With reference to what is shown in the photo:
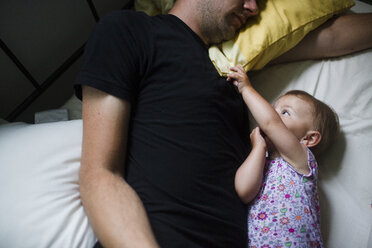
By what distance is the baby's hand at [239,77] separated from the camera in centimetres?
95

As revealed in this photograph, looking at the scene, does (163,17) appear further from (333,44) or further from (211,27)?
(333,44)

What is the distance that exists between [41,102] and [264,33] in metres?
1.08

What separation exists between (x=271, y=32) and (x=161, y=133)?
610 millimetres

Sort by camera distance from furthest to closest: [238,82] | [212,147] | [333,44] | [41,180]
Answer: [333,44]
[238,82]
[212,147]
[41,180]

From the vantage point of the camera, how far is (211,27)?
3.28 feet

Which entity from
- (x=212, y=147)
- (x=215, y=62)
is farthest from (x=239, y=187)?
(x=215, y=62)

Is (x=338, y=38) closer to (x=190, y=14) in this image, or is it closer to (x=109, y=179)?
(x=190, y=14)

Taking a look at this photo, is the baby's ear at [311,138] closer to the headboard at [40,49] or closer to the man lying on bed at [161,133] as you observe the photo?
the man lying on bed at [161,133]

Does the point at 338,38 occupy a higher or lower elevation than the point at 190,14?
lower

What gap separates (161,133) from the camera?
0.81m

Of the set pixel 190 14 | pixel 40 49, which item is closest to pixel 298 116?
pixel 190 14

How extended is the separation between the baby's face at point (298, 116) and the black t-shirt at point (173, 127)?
0.20 metres

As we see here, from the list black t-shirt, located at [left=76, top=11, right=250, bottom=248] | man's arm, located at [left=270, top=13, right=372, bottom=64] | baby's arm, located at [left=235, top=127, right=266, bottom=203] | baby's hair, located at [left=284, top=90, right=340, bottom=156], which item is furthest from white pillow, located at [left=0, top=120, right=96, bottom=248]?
man's arm, located at [left=270, top=13, right=372, bottom=64]

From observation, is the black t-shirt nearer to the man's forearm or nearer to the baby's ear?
the man's forearm
